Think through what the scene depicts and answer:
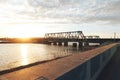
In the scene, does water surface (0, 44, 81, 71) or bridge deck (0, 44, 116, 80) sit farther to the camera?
water surface (0, 44, 81, 71)

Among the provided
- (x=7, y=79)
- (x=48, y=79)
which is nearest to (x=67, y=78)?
(x=48, y=79)

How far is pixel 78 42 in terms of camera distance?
612 feet

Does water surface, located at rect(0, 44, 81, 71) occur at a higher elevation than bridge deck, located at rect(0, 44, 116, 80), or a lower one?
lower

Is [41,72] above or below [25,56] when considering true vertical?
above

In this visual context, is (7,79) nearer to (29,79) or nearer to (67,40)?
(29,79)

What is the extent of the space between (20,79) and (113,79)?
32.2ft

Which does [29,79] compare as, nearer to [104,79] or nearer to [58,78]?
[58,78]

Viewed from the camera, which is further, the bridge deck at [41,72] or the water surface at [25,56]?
the water surface at [25,56]

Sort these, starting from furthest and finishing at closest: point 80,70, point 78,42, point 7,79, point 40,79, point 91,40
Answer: point 78,42
point 91,40
point 80,70
point 7,79
point 40,79

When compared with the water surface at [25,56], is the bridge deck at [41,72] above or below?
above

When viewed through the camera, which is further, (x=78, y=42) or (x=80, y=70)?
(x=78, y=42)

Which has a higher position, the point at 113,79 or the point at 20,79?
the point at 20,79

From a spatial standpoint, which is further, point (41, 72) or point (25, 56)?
point (25, 56)

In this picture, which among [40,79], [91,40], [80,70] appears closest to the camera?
[40,79]
